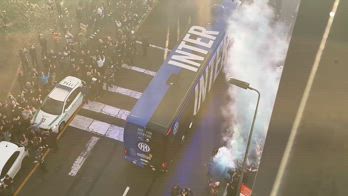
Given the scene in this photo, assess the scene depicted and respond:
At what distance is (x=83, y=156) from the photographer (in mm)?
23719

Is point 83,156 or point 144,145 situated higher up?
point 144,145

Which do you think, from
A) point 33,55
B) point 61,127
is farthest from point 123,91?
point 33,55

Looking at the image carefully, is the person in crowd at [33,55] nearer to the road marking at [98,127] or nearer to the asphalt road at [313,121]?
the road marking at [98,127]

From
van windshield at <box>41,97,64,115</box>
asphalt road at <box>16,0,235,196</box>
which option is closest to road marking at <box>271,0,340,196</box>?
asphalt road at <box>16,0,235,196</box>

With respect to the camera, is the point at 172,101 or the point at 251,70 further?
the point at 251,70

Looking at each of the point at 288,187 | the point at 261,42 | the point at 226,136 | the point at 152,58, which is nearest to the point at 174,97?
the point at 226,136

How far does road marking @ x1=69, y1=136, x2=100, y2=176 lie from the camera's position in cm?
2305

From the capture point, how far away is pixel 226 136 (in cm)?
2512

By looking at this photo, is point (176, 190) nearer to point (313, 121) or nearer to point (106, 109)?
point (106, 109)

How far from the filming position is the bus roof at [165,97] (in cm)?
2045

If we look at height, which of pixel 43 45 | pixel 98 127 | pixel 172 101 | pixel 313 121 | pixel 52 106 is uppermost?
pixel 172 101

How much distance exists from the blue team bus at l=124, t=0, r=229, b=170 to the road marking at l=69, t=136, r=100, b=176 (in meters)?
2.63

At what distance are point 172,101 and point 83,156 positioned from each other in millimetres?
5842

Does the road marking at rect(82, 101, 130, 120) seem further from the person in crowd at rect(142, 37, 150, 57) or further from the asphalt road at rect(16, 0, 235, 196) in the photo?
the person in crowd at rect(142, 37, 150, 57)
